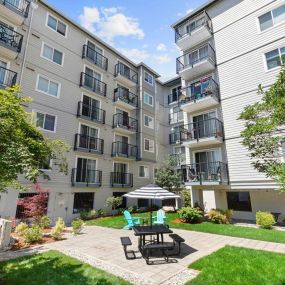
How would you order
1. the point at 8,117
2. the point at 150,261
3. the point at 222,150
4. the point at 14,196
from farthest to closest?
the point at 222,150 < the point at 14,196 < the point at 150,261 < the point at 8,117

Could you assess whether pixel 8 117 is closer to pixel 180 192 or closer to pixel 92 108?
pixel 92 108

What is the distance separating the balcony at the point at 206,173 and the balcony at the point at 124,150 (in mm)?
8158

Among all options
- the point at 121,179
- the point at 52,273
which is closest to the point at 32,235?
the point at 52,273

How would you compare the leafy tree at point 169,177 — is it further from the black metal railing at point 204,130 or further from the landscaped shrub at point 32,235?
the landscaped shrub at point 32,235

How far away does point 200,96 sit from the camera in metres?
17.7

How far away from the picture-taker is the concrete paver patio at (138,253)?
613 centimetres

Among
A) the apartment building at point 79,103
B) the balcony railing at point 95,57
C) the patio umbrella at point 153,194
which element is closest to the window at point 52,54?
the apartment building at point 79,103

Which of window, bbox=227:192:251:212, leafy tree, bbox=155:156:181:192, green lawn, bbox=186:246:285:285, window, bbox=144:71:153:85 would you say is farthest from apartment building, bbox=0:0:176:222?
green lawn, bbox=186:246:285:285

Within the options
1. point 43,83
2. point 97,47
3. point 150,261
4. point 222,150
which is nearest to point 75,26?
point 97,47

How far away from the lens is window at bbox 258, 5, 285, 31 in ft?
48.8

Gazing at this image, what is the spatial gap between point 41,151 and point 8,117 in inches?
48.8

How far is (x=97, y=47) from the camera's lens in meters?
23.9

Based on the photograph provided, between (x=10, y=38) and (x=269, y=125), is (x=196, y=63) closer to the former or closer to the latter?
(x=269, y=125)

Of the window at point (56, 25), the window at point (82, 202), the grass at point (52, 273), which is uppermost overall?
the window at point (56, 25)
